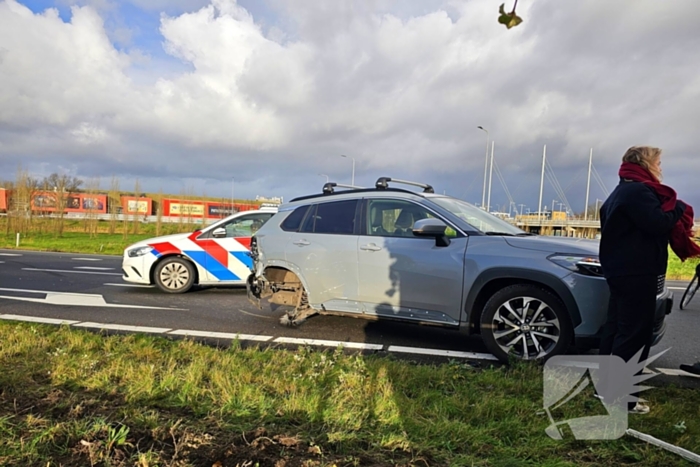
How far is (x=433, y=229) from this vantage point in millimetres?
4707

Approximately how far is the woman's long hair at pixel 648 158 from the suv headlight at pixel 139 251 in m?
8.06

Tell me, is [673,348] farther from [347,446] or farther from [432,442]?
[347,446]

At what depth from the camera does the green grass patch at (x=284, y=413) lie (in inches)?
95.6

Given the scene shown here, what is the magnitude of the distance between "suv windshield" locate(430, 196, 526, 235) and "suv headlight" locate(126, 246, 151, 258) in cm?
591

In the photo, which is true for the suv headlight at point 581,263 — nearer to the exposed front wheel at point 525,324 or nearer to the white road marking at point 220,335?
the exposed front wheel at point 525,324

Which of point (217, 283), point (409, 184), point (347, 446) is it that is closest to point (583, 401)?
point (347, 446)

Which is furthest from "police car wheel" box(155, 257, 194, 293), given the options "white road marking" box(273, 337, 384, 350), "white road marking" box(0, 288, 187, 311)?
"white road marking" box(273, 337, 384, 350)

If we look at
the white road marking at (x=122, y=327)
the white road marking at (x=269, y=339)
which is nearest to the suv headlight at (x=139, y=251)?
the white road marking at (x=269, y=339)

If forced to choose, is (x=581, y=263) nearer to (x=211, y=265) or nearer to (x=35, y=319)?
(x=211, y=265)

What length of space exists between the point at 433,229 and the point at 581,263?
1.42 m

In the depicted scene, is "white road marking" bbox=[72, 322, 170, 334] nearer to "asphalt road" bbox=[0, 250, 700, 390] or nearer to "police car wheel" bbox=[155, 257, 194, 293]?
"asphalt road" bbox=[0, 250, 700, 390]

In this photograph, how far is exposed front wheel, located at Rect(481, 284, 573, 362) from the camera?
4195 millimetres

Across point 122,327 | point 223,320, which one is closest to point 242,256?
point 223,320

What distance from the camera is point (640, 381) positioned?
356 cm
